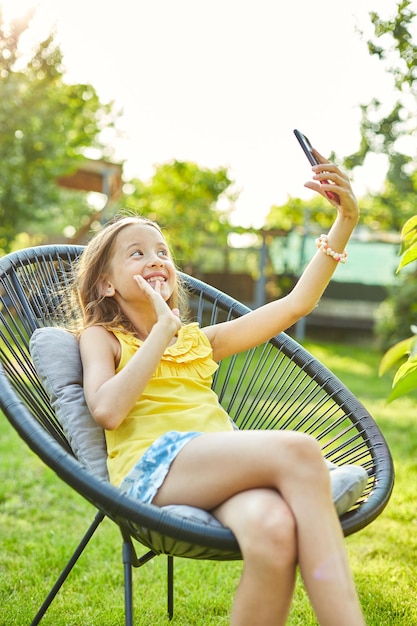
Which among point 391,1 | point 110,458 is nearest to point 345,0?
point 391,1

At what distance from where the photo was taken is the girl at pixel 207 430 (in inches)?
44.1

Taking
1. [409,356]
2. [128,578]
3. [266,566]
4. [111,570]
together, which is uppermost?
[409,356]

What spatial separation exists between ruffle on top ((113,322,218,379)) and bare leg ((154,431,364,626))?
0.32m

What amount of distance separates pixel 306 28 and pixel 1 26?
5335 millimetres

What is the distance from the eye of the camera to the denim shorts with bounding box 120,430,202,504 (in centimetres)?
130

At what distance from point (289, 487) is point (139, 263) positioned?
0.70 meters

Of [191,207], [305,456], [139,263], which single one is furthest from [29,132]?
[305,456]

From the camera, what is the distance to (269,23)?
525cm

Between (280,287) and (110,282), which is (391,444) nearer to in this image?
(110,282)

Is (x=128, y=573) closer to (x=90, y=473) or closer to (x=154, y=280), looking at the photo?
(x=90, y=473)

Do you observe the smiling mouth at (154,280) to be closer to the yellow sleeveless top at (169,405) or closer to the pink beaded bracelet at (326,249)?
the yellow sleeveless top at (169,405)

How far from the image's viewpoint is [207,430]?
58.8 inches

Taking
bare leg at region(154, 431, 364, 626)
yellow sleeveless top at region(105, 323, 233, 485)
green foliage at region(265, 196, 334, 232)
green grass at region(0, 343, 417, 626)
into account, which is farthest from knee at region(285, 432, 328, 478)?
green foliage at region(265, 196, 334, 232)

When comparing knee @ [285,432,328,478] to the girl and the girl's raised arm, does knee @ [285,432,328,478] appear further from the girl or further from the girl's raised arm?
the girl's raised arm
